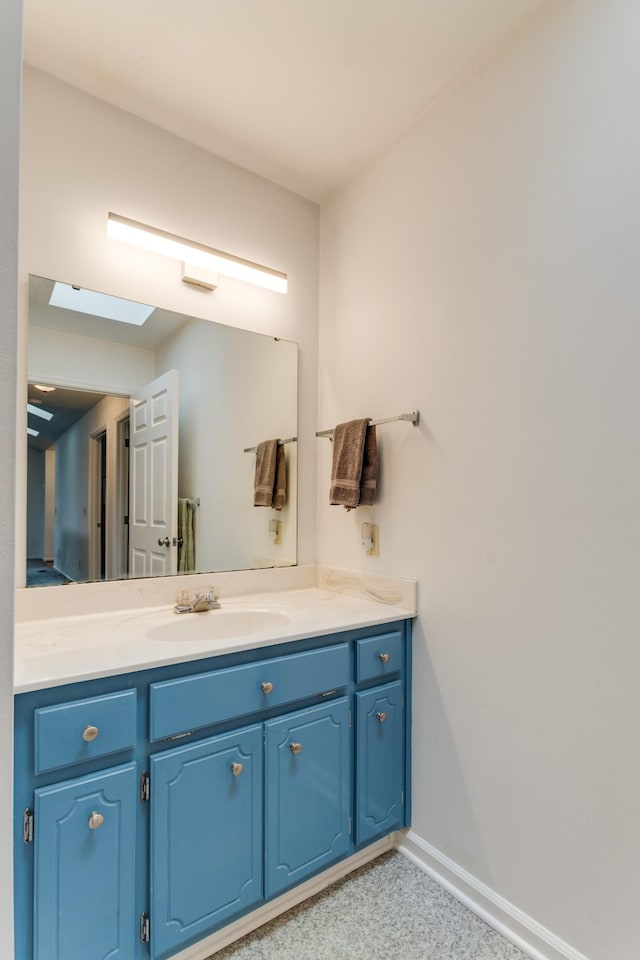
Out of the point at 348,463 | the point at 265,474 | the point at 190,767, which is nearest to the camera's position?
the point at 190,767

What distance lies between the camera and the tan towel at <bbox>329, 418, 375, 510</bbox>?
1.86 metres

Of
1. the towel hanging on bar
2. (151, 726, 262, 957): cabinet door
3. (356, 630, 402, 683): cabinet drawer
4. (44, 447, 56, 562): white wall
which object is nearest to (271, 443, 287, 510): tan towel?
the towel hanging on bar

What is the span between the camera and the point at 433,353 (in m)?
1.73

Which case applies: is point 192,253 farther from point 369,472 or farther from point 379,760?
point 379,760

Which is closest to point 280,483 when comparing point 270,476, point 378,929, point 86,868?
point 270,476

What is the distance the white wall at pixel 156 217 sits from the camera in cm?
159

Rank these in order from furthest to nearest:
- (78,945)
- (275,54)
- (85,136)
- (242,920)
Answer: (85,136) → (275,54) → (242,920) → (78,945)

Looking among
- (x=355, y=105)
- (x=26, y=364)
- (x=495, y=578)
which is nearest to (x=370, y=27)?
(x=355, y=105)

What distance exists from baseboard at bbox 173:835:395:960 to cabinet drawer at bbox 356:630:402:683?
612 millimetres

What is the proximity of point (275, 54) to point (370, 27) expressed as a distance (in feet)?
0.98

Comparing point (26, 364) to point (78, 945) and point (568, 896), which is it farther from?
point (568, 896)

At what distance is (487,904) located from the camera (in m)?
1.48

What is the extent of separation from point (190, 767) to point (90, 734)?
0.29 meters

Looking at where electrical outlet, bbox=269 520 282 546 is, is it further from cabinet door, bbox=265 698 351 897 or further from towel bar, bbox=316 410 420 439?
cabinet door, bbox=265 698 351 897
